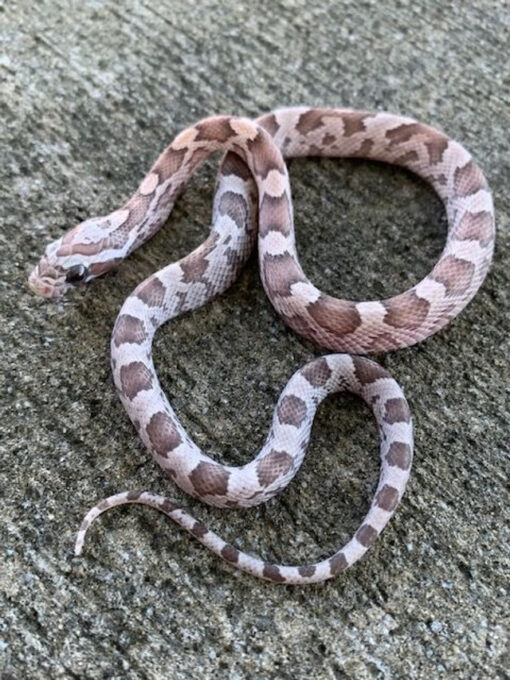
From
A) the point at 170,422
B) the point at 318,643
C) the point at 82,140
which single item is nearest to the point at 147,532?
the point at 170,422

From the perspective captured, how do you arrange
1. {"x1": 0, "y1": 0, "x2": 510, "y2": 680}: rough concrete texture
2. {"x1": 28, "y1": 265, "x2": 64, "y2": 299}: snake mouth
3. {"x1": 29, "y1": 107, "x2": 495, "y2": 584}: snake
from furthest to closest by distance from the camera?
1. {"x1": 28, "y1": 265, "x2": 64, "y2": 299}: snake mouth
2. {"x1": 29, "y1": 107, "x2": 495, "y2": 584}: snake
3. {"x1": 0, "y1": 0, "x2": 510, "y2": 680}: rough concrete texture

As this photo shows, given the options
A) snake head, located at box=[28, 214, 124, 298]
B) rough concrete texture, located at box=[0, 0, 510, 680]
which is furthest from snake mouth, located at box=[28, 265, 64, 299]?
rough concrete texture, located at box=[0, 0, 510, 680]

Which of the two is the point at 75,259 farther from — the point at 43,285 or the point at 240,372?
the point at 240,372

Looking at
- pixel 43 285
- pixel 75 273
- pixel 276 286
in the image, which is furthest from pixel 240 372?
pixel 43 285

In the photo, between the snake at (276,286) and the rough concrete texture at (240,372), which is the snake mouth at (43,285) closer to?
the snake at (276,286)

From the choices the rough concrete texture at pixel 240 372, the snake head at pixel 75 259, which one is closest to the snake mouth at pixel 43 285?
the snake head at pixel 75 259

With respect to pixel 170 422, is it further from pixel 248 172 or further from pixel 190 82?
pixel 190 82

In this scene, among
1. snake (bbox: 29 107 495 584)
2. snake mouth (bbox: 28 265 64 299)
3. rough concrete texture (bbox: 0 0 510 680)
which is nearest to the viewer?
rough concrete texture (bbox: 0 0 510 680)

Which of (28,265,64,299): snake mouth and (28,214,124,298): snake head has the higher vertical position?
(28,214,124,298): snake head

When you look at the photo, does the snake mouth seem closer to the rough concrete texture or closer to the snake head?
the snake head
